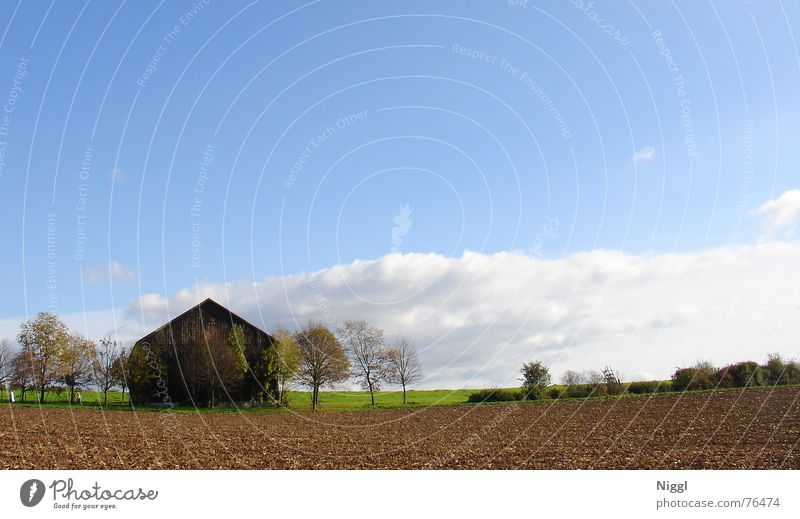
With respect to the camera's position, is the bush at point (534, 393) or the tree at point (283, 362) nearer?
the tree at point (283, 362)

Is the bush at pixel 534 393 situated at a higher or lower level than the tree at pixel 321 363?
lower

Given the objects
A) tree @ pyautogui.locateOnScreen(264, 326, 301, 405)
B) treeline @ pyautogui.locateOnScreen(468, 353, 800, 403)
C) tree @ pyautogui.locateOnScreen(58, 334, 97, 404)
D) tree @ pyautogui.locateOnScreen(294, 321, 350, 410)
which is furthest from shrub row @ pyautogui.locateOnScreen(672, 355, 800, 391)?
tree @ pyautogui.locateOnScreen(58, 334, 97, 404)

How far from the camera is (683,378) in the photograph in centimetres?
8038

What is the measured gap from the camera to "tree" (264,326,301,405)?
72.9 metres

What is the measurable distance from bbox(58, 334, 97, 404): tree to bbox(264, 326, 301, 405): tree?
2625 cm

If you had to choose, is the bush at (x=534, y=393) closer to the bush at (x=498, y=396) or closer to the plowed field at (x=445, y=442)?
the bush at (x=498, y=396)

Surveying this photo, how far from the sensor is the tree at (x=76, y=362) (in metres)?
79.1

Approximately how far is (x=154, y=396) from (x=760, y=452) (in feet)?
209

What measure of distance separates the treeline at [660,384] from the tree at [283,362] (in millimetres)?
25563

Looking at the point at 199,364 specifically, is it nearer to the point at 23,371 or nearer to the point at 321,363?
the point at 321,363
